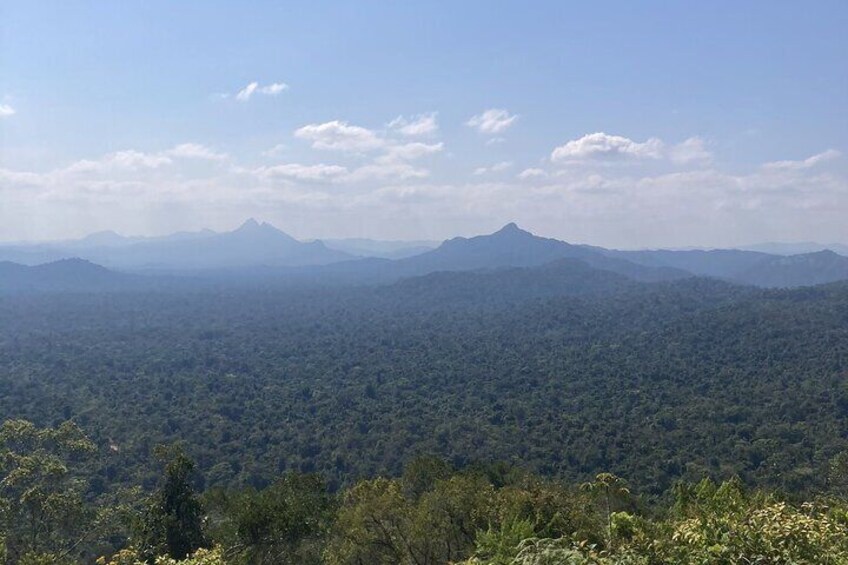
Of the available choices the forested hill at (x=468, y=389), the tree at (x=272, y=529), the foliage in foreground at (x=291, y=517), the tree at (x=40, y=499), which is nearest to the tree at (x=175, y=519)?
the foliage in foreground at (x=291, y=517)

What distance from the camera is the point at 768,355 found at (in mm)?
73500

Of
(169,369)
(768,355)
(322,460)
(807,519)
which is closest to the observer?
(807,519)

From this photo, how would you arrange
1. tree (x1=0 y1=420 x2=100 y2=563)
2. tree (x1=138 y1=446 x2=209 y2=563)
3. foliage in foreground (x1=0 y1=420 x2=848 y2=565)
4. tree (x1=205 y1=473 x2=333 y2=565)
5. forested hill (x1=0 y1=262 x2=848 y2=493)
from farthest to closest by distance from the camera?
forested hill (x1=0 y1=262 x2=848 y2=493), tree (x1=205 y1=473 x2=333 y2=565), tree (x1=0 y1=420 x2=100 y2=563), tree (x1=138 y1=446 x2=209 y2=563), foliage in foreground (x1=0 y1=420 x2=848 y2=565)

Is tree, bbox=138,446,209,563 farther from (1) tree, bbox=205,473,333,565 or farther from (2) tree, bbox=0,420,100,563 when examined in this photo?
(2) tree, bbox=0,420,100,563

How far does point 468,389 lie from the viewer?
2798 inches

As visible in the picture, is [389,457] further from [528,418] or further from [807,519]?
[807,519]

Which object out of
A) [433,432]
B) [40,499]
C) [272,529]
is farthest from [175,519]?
[433,432]

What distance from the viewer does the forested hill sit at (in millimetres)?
46281

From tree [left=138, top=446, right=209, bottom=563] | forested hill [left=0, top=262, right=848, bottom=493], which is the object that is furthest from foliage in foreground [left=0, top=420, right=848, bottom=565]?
forested hill [left=0, top=262, right=848, bottom=493]

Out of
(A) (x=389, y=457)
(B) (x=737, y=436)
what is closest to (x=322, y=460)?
(A) (x=389, y=457)

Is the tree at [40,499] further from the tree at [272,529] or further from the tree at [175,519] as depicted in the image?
the tree at [272,529]

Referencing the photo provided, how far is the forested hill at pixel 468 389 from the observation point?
46281mm

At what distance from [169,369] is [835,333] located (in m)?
93.5

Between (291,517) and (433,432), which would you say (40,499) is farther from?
(433,432)
